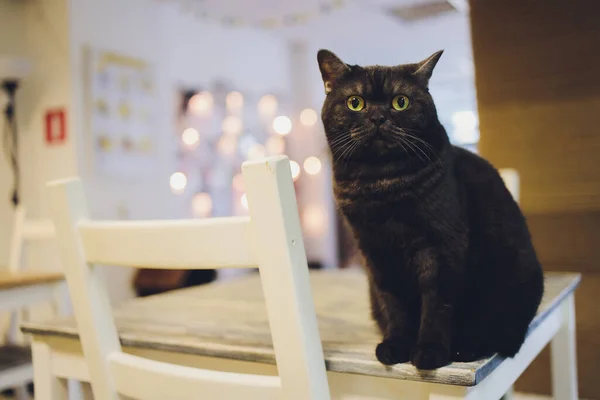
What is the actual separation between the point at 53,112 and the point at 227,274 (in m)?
1.64

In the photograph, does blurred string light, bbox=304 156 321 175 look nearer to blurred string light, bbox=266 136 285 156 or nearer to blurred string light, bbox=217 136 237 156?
blurred string light, bbox=266 136 285 156

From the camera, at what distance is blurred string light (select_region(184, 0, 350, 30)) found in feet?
11.8

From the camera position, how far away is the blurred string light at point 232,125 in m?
3.93

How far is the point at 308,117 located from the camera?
181 inches

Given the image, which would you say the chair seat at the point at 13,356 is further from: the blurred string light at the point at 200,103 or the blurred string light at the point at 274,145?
the blurred string light at the point at 274,145

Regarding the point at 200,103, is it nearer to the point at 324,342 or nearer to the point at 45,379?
the point at 45,379

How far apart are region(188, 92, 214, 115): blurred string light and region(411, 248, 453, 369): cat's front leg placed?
3.16m

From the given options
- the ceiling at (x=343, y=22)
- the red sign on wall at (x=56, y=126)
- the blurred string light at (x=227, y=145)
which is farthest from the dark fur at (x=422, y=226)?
the blurred string light at (x=227, y=145)

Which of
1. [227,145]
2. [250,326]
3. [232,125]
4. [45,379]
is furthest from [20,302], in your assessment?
[232,125]

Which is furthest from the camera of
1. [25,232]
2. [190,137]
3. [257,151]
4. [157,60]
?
[257,151]

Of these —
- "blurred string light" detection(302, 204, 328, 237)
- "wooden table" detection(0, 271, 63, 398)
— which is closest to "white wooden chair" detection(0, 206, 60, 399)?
"wooden table" detection(0, 271, 63, 398)

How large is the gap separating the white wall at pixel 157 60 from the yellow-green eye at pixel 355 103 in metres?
2.48

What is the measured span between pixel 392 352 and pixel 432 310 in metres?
0.07

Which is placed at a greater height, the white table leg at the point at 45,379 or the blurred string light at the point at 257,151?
the blurred string light at the point at 257,151
